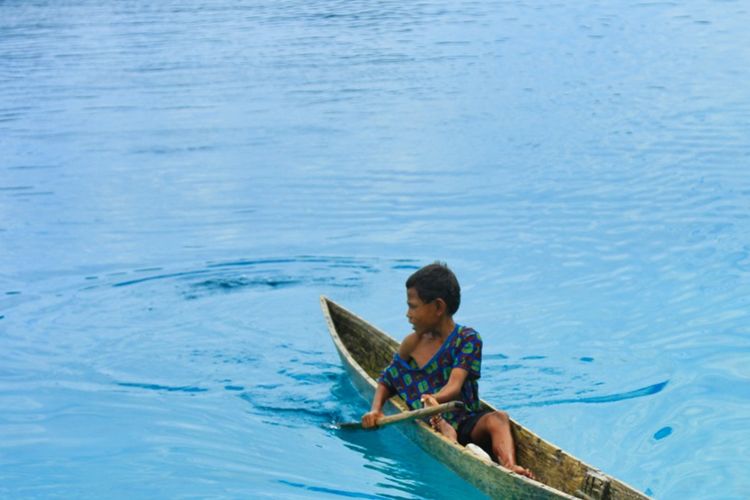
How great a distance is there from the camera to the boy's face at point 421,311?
5539 millimetres

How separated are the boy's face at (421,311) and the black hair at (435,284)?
0.08 ft

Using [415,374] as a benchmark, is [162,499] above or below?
below

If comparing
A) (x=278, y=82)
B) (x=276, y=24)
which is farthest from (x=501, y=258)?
(x=276, y=24)

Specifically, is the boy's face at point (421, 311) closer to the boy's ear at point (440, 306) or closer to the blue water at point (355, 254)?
the boy's ear at point (440, 306)

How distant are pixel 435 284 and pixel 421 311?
0.17m

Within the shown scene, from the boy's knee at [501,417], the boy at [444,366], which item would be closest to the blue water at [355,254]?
the boy at [444,366]

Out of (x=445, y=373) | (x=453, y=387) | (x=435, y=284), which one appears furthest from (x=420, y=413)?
(x=435, y=284)

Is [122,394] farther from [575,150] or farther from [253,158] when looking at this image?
[575,150]

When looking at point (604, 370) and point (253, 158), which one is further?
point (253, 158)

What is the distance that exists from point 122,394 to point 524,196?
587cm

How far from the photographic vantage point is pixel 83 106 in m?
18.2

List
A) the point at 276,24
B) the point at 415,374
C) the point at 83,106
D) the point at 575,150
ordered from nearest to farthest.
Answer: the point at 415,374
the point at 575,150
the point at 83,106
the point at 276,24

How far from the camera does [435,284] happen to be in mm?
5496

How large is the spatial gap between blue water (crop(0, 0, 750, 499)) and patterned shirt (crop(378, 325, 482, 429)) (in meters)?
0.31
